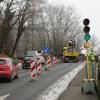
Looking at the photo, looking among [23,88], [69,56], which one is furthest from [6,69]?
[69,56]

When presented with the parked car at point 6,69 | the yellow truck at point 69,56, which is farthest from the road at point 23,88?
the yellow truck at point 69,56

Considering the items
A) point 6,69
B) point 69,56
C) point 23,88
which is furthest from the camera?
point 69,56

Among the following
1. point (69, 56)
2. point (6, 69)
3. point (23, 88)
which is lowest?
point (23, 88)

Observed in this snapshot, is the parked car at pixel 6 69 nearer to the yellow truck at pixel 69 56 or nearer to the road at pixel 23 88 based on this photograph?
the road at pixel 23 88

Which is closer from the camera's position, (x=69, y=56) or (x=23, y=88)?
(x=23, y=88)

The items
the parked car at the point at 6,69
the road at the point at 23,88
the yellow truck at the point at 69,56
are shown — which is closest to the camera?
the road at the point at 23,88

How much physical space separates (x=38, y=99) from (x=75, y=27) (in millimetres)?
119805

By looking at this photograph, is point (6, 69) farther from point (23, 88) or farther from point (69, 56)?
point (69, 56)

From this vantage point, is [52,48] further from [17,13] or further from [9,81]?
[9,81]

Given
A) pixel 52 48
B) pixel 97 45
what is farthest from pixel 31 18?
pixel 97 45

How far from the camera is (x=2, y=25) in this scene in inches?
2763

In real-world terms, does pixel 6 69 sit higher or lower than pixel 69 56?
lower

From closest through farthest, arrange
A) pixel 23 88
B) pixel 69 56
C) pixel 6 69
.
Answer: pixel 23 88, pixel 6 69, pixel 69 56

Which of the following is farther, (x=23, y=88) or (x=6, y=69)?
(x=6, y=69)
